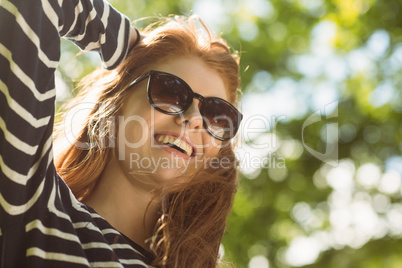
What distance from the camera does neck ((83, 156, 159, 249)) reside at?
188 cm

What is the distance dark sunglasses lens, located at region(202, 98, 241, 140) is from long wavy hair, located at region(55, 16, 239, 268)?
0.35 feet

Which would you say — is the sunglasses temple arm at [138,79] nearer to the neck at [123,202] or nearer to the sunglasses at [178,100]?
the sunglasses at [178,100]

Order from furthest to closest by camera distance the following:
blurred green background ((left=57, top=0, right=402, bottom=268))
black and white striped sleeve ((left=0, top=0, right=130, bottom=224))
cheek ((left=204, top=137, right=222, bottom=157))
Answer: blurred green background ((left=57, top=0, right=402, bottom=268)) < cheek ((left=204, top=137, right=222, bottom=157)) < black and white striped sleeve ((left=0, top=0, right=130, bottom=224))

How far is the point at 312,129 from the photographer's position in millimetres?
8086

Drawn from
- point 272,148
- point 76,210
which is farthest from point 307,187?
point 76,210

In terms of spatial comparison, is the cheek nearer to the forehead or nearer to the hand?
the forehead

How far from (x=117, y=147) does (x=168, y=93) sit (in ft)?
1.01

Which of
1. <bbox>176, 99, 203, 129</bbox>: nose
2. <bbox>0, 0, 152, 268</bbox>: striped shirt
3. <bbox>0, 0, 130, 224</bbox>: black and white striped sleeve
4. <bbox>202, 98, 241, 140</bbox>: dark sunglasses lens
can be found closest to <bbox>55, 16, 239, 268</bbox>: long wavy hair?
<bbox>202, 98, 241, 140</bbox>: dark sunglasses lens

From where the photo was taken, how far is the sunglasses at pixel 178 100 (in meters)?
1.88

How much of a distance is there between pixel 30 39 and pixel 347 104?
7546 mm

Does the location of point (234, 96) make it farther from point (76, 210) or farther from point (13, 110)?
point (13, 110)

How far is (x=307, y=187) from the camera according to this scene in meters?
8.52

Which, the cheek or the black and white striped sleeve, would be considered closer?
the black and white striped sleeve

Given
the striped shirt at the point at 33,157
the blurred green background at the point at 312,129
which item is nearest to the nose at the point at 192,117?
the striped shirt at the point at 33,157
